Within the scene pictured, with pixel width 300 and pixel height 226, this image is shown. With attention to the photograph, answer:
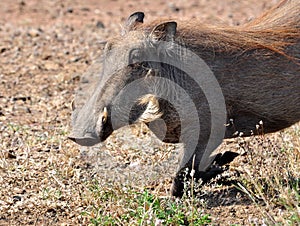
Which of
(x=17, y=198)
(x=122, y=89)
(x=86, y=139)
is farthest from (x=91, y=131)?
(x=17, y=198)

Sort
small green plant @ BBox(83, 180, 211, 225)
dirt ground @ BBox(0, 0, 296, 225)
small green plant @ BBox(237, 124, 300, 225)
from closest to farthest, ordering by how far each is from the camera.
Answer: small green plant @ BBox(83, 180, 211, 225) < small green plant @ BBox(237, 124, 300, 225) < dirt ground @ BBox(0, 0, 296, 225)

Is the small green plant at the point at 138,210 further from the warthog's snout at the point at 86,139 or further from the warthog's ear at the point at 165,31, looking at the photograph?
the warthog's ear at the point at 165,31

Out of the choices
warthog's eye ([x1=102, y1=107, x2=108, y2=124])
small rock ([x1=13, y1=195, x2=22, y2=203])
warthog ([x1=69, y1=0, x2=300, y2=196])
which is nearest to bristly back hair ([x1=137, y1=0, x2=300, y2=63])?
warthog ([x1=69, y1=0, x2=300, y2=196])

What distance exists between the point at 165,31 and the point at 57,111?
1.89m

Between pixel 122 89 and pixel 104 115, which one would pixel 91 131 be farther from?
pixel 122 89

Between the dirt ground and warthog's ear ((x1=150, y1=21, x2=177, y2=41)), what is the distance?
0.50 m

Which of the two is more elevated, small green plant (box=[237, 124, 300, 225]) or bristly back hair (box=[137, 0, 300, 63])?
bristly back hair (box=[137, 0, 300, 63])

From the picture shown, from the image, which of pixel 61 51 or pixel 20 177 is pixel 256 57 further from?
pixel 61 51

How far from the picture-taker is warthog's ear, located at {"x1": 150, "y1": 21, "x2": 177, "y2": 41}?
156 inches

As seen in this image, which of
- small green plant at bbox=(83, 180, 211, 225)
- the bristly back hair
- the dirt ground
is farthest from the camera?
the bristly back hair

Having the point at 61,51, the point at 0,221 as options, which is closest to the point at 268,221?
the point at 0,221

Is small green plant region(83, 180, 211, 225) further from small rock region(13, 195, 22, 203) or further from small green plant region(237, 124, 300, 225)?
small rock region(13, 195, 22, 203)

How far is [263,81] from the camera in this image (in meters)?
4.13

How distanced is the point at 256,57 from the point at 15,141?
1749 mm
